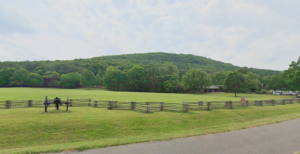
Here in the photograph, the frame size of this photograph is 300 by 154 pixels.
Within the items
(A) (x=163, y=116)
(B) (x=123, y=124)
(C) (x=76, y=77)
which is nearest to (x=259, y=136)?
(A) (x=163, y=116)

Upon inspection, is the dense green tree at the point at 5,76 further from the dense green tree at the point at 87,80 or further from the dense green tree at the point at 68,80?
the dense green tree at the point at 87,80

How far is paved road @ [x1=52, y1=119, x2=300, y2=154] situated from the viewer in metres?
7.96

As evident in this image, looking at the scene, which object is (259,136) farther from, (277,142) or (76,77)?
(76,77)

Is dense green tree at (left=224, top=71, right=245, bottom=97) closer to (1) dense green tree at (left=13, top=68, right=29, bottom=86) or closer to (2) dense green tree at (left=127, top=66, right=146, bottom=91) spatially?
(2) dense green tree at (left=127, top=66, right=146, bottom=91)

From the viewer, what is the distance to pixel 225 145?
8.80m

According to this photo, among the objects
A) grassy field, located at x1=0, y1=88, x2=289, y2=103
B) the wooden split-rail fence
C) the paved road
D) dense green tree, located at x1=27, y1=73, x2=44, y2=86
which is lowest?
grassy field, located at x1=0, y1=88, x2=289, y2=103

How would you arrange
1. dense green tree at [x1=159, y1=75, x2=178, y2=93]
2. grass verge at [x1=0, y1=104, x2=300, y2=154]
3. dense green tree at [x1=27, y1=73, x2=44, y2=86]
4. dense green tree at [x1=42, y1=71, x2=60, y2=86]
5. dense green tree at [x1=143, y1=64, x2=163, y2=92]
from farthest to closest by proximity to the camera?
dense green tree at [x1=42, y1=71, x2=60, y2=86] → dense green tree at [x1=27, y1=73, x2=44, y2=86] → dense green tree at [x1=143, y1=64, x2=163, y2=92] → dense green tree at [x1=159, y1=75, x2=178, y2=93] → grass verge at [x1=0, y1=104, x2=300, y2=154]

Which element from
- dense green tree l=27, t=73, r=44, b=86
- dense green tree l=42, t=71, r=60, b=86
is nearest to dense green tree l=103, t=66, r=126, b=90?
dense green tree l=42, t=71, r=60, b=86

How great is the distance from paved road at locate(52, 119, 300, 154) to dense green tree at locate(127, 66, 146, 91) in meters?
69.2

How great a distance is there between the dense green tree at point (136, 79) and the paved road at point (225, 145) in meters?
69.2

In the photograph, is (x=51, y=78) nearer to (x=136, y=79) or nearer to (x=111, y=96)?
(x=136, y=79)

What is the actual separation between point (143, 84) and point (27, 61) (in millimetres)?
111919

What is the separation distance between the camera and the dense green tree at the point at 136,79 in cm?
7957

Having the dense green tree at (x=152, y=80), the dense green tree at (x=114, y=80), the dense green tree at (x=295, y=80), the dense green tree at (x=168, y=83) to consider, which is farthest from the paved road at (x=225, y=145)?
the dense green tree at (x=114, y=80)
